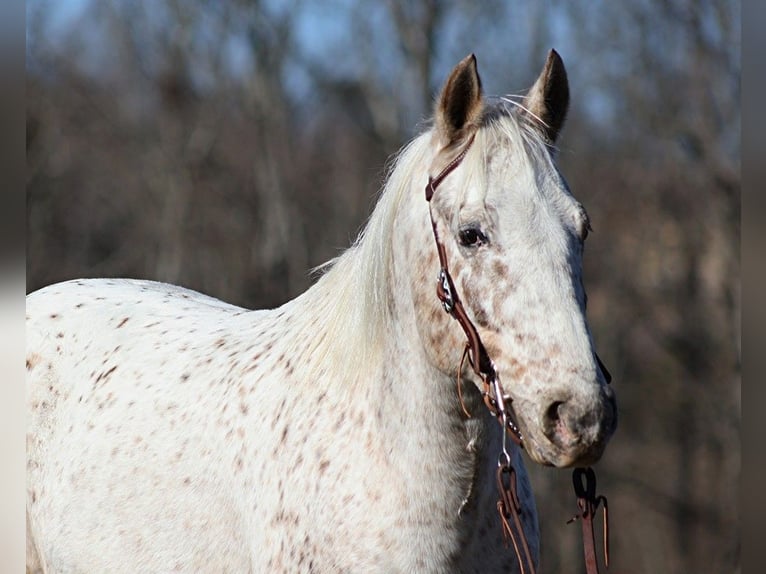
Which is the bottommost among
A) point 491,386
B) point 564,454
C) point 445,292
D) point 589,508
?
point 589,508

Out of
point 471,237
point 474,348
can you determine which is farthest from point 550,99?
point 474,348

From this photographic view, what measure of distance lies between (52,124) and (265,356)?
1752cm

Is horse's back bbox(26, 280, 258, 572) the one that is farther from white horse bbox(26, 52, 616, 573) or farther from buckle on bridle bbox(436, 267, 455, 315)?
buckle on bridle bbox(436, 267, 455, 315)

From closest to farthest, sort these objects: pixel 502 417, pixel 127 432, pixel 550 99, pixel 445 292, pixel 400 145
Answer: pixel 502 417
pixel 445 292
pixel 550 99
pixel 127 432
pixel 400 145

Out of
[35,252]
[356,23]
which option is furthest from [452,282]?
[35,252]

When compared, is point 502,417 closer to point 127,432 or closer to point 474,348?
point 474,348

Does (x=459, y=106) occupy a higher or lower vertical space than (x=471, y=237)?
higher

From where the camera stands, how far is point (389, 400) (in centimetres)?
266

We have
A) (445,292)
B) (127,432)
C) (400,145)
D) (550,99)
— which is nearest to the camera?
(445,292)

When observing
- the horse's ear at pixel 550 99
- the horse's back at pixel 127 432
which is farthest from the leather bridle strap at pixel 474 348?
the horse's back at pixel 127 432

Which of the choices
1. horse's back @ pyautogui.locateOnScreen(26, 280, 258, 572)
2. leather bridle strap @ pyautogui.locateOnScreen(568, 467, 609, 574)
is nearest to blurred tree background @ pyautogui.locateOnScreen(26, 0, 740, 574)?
horse's back @ pyautogui.locateOnScreen(26, 280, 258, 572)

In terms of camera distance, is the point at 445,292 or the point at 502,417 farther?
the point at 445,292

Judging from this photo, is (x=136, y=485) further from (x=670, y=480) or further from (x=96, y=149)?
(x=96, y=149)

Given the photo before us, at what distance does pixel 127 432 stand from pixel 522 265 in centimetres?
160
